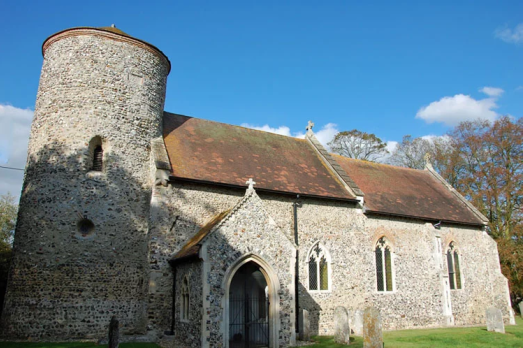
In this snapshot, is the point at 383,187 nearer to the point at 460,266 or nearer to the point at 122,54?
the point at 460,266

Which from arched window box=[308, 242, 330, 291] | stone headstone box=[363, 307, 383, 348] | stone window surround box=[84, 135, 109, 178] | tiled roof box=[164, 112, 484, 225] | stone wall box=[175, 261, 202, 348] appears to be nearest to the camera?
stone wall box=[175, 261, 202, 348]

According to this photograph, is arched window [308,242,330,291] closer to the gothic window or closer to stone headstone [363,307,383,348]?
stone headstone [363,307,383,348]

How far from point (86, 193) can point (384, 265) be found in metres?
13.5

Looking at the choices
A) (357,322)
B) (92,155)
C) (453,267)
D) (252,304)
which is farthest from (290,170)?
(453,267)

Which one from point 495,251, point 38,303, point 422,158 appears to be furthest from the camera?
point 422,158

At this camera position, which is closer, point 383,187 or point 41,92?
A: point 41,92

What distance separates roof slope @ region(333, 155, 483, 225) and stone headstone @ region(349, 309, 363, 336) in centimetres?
470

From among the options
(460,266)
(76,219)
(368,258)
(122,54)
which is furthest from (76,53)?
(460,266)

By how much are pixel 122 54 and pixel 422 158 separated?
29660mm

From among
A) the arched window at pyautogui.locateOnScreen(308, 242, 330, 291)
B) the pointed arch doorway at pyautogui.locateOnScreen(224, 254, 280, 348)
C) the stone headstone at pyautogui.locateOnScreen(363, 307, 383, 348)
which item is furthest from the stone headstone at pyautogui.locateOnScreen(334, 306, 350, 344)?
the arched window at pyautogui.locateOnScreen(308, 242, 330, 291)

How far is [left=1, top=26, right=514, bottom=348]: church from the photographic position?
12922 millimetres

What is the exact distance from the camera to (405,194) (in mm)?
22281

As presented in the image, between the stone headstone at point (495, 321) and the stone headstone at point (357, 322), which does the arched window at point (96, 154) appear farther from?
the stone headstone at point (495, 321)

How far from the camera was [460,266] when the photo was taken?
2170 centimetres
